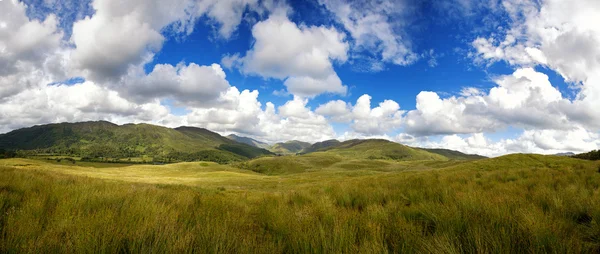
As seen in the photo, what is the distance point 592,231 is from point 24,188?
11.3 metres

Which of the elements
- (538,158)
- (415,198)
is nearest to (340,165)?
(538,158)

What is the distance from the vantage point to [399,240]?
3.72m

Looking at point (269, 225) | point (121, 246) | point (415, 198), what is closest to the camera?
point (121, 246)

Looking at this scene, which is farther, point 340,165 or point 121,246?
point 340,165

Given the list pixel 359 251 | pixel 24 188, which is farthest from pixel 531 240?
pixel 24 188

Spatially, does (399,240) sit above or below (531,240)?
below

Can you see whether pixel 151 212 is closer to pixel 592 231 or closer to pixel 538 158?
pixel 592 231

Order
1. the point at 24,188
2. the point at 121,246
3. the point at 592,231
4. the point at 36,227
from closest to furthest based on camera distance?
1. the point at 121,246
2. the point at 36,227
3. the point at 592,231
4. the point at 24,188

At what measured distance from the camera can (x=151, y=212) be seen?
4902 millimetres

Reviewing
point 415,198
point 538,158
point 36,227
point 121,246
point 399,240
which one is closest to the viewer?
point 121,246

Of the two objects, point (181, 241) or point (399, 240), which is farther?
point (399, 240)

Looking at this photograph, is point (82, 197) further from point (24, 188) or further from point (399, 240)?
point (399, 240)

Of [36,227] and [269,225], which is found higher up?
[36,227]

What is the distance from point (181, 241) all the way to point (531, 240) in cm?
396
